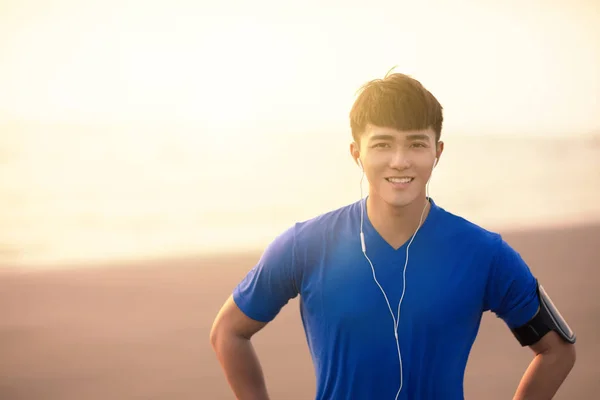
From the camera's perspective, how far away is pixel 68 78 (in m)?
3.42

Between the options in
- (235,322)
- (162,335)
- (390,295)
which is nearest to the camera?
(390,295)

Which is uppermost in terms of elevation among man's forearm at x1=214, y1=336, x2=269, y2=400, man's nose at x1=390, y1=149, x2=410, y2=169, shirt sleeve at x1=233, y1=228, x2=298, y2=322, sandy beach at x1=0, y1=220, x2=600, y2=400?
man's nose at x1=390, y1=149, x2=410, y2=169

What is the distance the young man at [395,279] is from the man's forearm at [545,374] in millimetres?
49

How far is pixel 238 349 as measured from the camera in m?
1.27

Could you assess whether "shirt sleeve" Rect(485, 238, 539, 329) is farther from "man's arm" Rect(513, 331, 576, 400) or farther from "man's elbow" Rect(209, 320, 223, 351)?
"man's elbow" Rect(209, 320, 223, 351)

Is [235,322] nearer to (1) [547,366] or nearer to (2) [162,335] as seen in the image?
(1) [547,366]

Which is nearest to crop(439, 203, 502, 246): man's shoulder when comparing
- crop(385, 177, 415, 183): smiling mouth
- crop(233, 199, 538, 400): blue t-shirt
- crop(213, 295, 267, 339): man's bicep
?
crop(233, 199, 538, 400): blue t-shirt

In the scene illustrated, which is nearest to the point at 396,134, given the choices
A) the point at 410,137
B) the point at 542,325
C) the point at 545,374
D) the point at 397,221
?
the point at 410,137

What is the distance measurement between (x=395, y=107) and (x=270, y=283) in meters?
0.37

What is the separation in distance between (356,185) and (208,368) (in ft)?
4.35

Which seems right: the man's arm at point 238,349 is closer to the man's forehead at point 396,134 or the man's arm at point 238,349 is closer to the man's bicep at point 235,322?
the man's bicep at point 235,322

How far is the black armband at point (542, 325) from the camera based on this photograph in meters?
1.20

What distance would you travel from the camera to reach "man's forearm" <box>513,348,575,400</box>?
1256mm

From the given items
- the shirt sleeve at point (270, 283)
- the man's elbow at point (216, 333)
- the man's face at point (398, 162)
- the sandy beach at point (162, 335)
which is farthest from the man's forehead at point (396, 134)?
the sandy beach at point (162, 335)
